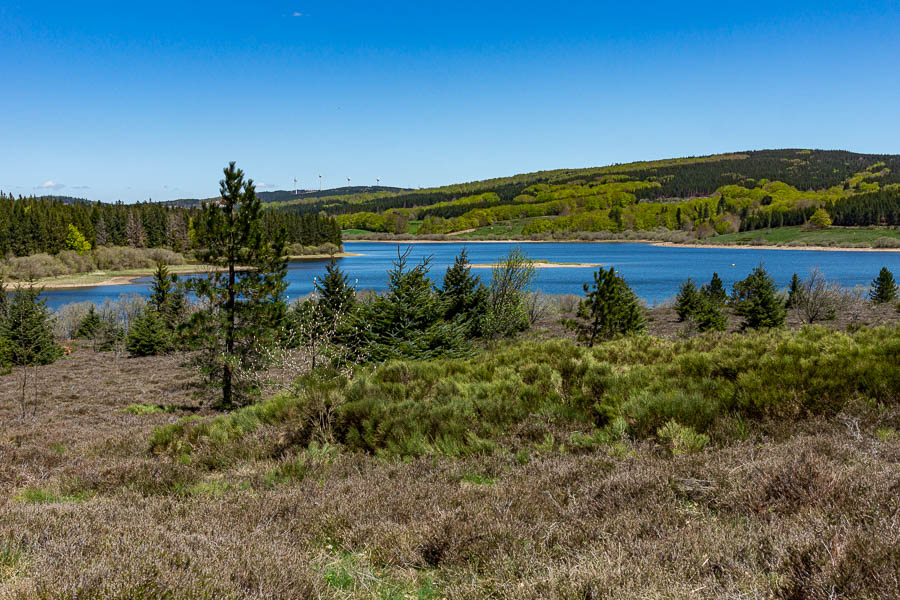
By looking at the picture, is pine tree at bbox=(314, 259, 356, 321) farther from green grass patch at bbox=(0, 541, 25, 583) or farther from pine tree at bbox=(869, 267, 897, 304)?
pine tree at bbox=(869, 267, 897, 304)

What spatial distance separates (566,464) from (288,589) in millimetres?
2884

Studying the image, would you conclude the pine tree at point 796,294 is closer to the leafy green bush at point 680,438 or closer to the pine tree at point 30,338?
the leafy green bush at point 680,438

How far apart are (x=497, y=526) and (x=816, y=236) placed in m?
144

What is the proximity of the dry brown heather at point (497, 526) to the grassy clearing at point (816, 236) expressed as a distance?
13347cm

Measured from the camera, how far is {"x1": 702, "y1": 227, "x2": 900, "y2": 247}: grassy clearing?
112188 millimetres

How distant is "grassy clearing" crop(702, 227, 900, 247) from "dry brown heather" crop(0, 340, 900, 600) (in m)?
133

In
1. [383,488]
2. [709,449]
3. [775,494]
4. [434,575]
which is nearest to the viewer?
[434,575]

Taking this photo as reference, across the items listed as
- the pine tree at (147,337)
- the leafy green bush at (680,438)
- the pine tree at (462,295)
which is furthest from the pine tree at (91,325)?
the leafy green bush at (680,438)

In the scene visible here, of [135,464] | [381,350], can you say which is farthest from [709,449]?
[381,350]

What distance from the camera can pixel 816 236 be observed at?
12031 centimetres

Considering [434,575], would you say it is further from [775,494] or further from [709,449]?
[709,449]

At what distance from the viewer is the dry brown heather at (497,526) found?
251 centimetres

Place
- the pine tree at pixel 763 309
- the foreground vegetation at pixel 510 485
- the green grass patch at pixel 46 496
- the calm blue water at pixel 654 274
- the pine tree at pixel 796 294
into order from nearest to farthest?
the foreground vegetation at pixel 510 485 → the green grass patch at pixel 46 496 → the pine tree at pixel 763 309 → the pine tree at pixel 796 294 → the calm blue water at pixel 654 274

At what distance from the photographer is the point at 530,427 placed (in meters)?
6.16
